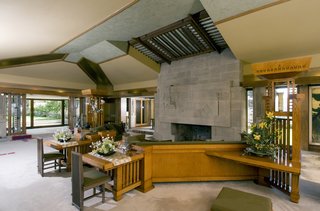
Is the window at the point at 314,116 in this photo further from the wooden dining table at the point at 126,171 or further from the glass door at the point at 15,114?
the glass door at the point at 15,114

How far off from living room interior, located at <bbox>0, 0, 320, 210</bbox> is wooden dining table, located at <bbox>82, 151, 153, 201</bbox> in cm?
4

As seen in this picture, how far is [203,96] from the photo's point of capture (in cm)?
686

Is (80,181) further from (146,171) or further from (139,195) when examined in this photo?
(146,171)

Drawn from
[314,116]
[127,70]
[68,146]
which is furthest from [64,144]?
[314,116]

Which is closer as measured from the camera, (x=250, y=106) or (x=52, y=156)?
(x=52, y=156)

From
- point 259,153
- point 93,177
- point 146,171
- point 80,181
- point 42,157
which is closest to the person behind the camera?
point 80,181

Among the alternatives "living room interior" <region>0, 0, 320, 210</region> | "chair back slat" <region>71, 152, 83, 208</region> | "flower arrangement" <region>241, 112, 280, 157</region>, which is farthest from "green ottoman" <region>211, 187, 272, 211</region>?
"chair back slat" <region>71, 152, 83, 208</region>

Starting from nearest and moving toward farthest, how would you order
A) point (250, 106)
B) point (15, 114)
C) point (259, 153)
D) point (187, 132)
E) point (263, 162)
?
point (263, 162) → point (259, 153) → point (250, 106) → point (187, 132) → point (15, 114)

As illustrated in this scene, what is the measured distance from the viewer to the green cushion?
2.88m

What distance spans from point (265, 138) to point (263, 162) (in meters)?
0.54

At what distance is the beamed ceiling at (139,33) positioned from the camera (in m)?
3.53

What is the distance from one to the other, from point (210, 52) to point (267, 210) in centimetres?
555

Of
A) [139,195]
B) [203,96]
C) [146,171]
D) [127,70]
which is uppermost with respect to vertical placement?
[127,70]

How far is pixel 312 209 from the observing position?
2.86m
